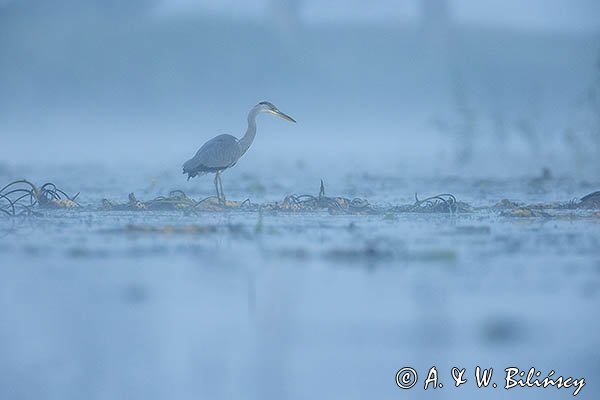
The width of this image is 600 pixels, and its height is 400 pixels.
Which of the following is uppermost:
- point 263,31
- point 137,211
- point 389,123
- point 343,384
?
point 263,31

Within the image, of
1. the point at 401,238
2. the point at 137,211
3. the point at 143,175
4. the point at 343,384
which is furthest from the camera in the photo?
the point at 143,175

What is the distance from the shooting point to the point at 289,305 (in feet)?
24.2

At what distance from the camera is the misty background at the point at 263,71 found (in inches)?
2200

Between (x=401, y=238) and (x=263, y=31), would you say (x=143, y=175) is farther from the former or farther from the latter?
(x=263, y=31)

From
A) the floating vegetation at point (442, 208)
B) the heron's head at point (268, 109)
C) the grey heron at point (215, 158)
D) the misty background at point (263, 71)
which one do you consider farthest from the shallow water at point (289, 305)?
the misty background at point (263, 71)

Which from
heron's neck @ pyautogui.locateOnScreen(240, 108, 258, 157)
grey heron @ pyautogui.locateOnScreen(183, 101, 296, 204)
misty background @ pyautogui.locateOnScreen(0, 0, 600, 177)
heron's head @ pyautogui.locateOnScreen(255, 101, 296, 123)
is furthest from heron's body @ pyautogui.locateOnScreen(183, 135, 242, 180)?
misty background @ pyautogui.locateOnScreen(0, 0, 600, 177)

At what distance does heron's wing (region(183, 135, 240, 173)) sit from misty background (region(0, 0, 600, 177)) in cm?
3417

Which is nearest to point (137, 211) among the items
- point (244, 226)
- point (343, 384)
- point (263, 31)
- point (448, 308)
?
point (244, 226)

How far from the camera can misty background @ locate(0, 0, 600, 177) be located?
55875 millimetres

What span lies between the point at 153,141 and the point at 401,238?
45.2 m

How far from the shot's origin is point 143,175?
21.8 m

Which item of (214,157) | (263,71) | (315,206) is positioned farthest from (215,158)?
(263,71)

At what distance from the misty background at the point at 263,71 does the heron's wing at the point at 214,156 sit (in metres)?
34.2

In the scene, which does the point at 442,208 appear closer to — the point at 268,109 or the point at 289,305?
the point at 268,109
